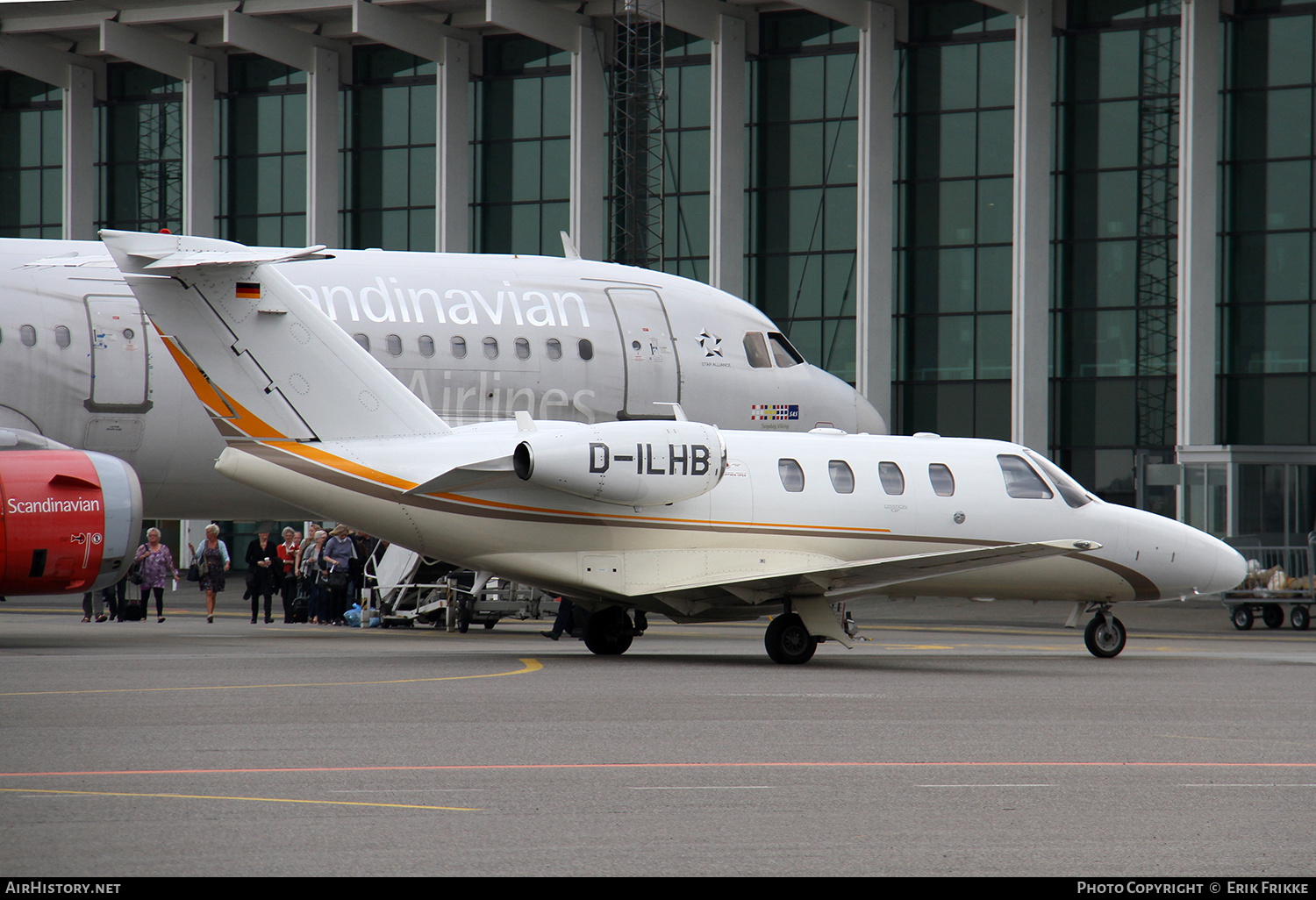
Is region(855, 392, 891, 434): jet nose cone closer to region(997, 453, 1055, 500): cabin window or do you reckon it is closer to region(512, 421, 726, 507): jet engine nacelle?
region(997, 453, 1055, 500): cabin window

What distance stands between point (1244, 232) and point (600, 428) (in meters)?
35.4

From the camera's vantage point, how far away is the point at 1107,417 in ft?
159

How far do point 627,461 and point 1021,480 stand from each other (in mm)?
5792

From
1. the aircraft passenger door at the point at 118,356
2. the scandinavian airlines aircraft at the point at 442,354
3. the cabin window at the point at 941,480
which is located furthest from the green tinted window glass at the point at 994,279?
the aircraft passenger door at the point at 118,356

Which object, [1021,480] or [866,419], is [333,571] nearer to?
[866,419]

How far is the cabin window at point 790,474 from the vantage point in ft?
59.9

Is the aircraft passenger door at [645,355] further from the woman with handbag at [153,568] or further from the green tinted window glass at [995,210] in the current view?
the green tinted window glass at [995,210]

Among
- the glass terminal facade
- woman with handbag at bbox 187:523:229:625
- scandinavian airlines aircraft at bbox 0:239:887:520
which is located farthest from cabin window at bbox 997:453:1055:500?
the glass terminal facade

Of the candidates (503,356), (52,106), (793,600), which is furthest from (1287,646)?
(52,106)

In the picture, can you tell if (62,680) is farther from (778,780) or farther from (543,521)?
(778,780)

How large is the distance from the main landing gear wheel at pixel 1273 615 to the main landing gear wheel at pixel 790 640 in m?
17.3

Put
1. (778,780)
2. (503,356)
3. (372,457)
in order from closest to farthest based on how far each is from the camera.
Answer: (778,780), (372,457), (503,356)

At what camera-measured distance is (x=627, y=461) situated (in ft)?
55.7

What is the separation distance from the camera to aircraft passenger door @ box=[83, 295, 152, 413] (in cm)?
2036
